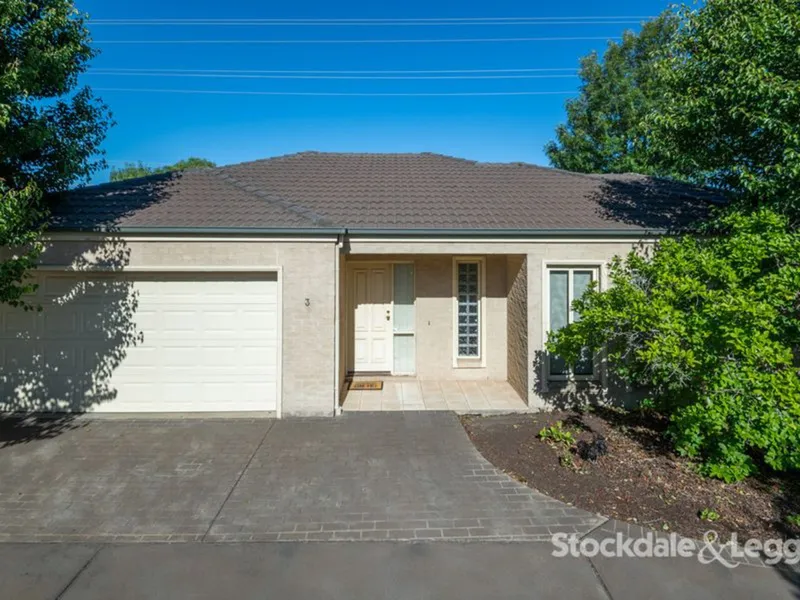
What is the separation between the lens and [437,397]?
26.2 feet

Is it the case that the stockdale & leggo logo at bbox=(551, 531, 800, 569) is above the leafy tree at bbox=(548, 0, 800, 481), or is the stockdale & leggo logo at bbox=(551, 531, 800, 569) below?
below

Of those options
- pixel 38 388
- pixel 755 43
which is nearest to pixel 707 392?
pixel 755 43

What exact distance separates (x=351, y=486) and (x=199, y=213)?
5006 millimetres

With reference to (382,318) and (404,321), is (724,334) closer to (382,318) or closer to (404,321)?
(404,321)

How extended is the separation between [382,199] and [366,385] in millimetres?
3548

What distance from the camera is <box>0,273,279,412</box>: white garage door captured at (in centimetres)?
699

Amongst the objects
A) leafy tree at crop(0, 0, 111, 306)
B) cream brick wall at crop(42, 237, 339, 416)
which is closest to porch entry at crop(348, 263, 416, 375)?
cream brick wall at crop(42, 237, 339, 416)

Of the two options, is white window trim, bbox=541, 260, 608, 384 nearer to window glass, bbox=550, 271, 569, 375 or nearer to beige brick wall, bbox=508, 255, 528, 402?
window glass, bbox=550, 271, 569, 375

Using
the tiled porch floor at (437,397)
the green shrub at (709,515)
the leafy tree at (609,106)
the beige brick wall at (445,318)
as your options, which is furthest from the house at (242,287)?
the leafy tree at (609,106)

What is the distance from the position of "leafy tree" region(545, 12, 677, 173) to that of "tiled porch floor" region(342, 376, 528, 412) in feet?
50.7

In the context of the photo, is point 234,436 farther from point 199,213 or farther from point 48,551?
point 199,213

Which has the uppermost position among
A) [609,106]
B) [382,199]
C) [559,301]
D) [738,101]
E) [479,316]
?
[609,106]

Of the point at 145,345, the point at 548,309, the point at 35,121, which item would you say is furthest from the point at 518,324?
the point at 35,121

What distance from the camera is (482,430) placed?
6461 millimetres
